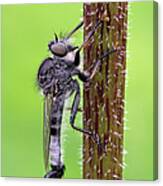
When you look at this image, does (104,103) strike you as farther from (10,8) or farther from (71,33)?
(10,8)

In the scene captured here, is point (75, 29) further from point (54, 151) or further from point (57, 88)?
point (54, 151)

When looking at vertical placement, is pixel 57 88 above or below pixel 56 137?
above

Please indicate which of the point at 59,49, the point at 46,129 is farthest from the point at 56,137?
the point at 59,49

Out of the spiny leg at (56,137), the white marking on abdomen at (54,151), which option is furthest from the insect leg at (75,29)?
the white marking on abdomen at (54,151)

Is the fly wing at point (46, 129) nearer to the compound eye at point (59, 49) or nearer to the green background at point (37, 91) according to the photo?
the green background at point (37, 91)

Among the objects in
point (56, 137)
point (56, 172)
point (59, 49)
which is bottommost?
point (56, 172)

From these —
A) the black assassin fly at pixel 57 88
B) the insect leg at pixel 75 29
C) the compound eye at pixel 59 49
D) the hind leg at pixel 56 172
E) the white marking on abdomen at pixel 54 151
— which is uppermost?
the insect leg at pixel 75 29

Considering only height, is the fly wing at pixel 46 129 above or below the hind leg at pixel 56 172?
above
